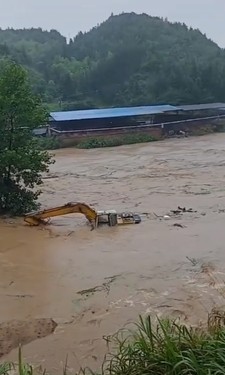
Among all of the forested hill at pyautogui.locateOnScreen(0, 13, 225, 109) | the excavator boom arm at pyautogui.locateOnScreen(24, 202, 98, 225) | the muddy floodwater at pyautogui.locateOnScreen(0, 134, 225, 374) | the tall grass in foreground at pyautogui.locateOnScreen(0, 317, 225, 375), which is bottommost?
the muddy floodwater at pyautogui.locateOnScreen(0, 134, 225, 374)

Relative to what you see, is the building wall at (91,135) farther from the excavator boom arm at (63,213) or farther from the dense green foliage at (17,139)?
the excavator boom arm at (63,213)

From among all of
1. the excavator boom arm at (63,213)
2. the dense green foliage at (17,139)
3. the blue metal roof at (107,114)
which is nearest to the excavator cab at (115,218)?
the excavator boom arm at (63,213)

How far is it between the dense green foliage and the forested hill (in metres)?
36.6

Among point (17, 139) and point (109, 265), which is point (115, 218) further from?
point (17, 139)

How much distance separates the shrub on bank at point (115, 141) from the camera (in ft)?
128

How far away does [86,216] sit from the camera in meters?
16.3

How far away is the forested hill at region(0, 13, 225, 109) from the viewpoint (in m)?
53.5

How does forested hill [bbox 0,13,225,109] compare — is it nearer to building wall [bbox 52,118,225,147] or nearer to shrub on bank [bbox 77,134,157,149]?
building wall [bbox 52,118,225,147]

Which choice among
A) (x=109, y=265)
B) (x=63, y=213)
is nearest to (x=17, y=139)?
(x=63, y=213)

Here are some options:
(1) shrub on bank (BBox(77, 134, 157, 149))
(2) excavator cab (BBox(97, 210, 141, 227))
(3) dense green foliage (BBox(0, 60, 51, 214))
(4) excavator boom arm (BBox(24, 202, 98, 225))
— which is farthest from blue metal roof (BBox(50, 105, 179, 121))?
(2) excavator cab (BBox(97, 210, 141, 227))

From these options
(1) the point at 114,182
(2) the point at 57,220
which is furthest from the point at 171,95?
(2) the point at 57,220

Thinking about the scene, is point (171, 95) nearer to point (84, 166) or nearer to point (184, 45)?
point (184, 45)

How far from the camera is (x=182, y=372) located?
419cm

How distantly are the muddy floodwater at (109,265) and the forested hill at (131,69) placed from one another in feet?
102
